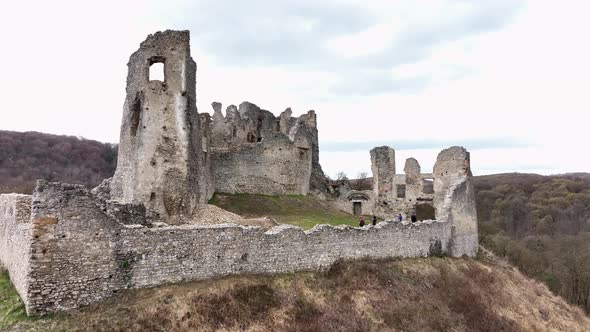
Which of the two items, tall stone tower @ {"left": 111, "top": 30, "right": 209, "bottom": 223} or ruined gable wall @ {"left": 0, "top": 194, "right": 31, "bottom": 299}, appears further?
tall stone tower @ {"left": 111, "top": 30, "right": 209, "bottom": 223}

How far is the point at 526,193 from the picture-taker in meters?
82.2

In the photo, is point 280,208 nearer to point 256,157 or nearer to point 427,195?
point 256,157

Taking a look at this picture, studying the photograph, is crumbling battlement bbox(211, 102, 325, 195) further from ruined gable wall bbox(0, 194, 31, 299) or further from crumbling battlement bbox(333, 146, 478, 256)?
ruined gable wall bbox(0, 194, 31, 299)

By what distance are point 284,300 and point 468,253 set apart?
1727 centimetres

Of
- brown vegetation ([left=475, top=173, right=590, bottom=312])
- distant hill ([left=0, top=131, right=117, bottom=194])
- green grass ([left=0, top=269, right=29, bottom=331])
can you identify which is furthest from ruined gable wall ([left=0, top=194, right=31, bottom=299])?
distant hill ([left=0, top=131, right=117, bottom=194])

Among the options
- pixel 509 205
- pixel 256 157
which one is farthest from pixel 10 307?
pixel 509 205

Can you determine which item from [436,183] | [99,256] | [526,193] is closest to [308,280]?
[99,256]

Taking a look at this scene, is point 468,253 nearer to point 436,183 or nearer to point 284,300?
point 436,183

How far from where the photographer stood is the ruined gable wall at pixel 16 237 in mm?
12898

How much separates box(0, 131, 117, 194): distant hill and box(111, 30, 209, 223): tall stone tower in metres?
47.5

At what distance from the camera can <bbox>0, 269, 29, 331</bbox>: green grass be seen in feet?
39.6

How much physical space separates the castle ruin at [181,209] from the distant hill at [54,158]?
39687mm

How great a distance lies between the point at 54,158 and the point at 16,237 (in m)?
71.3

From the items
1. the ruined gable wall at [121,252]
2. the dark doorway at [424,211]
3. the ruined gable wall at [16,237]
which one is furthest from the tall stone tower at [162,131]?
the dark doorway at [424,211]
